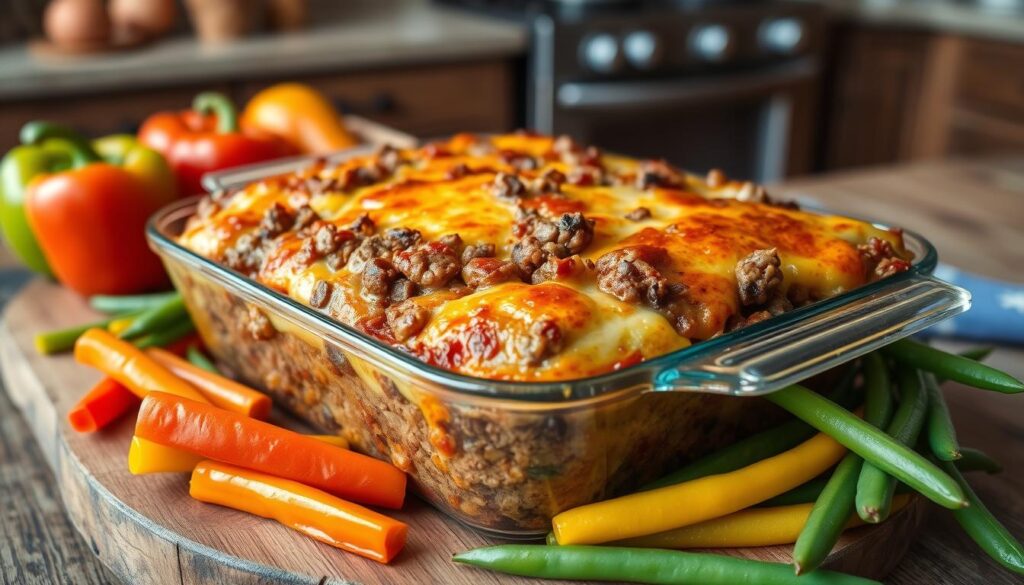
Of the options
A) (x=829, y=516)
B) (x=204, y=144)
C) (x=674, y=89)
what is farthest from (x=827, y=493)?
(x=674, y=89)

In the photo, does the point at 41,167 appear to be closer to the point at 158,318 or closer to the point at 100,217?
the point at 100,217

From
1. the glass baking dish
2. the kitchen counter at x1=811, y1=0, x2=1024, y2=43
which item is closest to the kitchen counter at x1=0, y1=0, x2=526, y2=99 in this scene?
the kitchen counter at x1=811, y1=0, x2=1024, y2=43

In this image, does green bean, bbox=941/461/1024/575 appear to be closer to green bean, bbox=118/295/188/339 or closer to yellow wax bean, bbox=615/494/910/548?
yellow wax bean, bbox=615/494/910/548

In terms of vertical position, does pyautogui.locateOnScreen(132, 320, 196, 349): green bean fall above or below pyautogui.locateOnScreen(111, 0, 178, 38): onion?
below

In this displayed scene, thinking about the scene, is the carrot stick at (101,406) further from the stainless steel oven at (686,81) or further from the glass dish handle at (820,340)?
the stainless steel oven at (686,81)

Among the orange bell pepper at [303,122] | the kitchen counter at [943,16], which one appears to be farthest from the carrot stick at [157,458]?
the kitchen counter at [943,16]

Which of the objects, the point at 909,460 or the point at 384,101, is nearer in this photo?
the point at 909,460

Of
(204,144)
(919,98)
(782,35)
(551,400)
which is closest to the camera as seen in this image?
(551,400)

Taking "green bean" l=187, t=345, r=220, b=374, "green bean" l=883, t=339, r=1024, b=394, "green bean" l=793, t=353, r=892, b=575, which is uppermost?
"green bean" l=883, t=339, r=1024, b=394
